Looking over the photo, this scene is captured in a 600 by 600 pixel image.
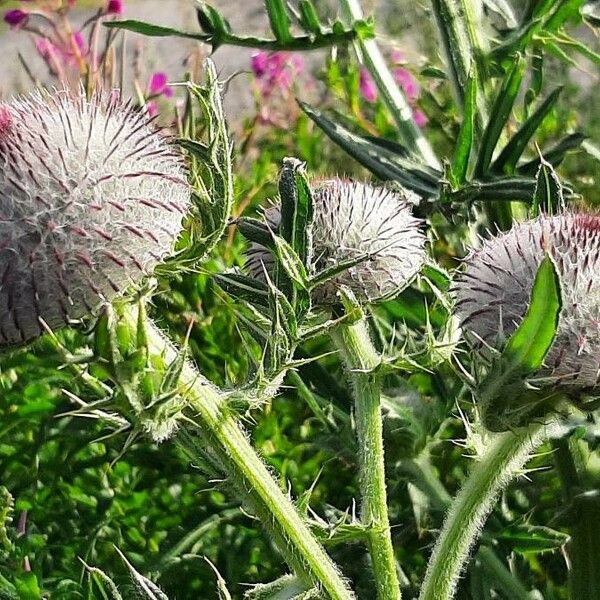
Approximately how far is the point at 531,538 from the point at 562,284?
2.06ft

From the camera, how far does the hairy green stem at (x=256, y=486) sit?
53.6 inches

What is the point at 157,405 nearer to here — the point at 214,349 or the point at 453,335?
the point at 453,335

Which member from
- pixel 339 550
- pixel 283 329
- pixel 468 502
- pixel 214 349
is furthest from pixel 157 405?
pixel 214 349

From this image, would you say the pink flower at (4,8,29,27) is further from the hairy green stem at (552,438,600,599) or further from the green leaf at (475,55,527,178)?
the hairy green stem at (552,438,600,599)

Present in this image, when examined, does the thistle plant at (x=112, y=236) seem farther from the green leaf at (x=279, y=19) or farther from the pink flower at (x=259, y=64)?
the pink flower at (x=259, y=64)

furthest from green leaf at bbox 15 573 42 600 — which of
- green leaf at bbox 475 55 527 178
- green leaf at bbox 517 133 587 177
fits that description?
green leaf at bbox 517 133 587 177

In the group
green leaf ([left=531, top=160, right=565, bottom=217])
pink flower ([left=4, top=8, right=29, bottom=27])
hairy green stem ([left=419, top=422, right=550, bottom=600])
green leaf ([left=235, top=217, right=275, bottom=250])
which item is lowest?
hairy green stem ([left=419, top=422, right=550, bottom=600])

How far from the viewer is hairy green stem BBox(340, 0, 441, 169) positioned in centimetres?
229

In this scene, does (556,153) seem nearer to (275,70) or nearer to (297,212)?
(297,212)

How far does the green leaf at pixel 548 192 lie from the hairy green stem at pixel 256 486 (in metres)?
0.58

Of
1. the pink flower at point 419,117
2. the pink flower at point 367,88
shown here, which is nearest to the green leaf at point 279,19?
the pink flower at point 419,117

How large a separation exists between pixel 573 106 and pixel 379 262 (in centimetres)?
342

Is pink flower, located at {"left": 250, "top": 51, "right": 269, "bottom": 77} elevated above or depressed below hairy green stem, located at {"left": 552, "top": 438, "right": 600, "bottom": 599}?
above

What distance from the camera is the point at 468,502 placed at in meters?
1.47
